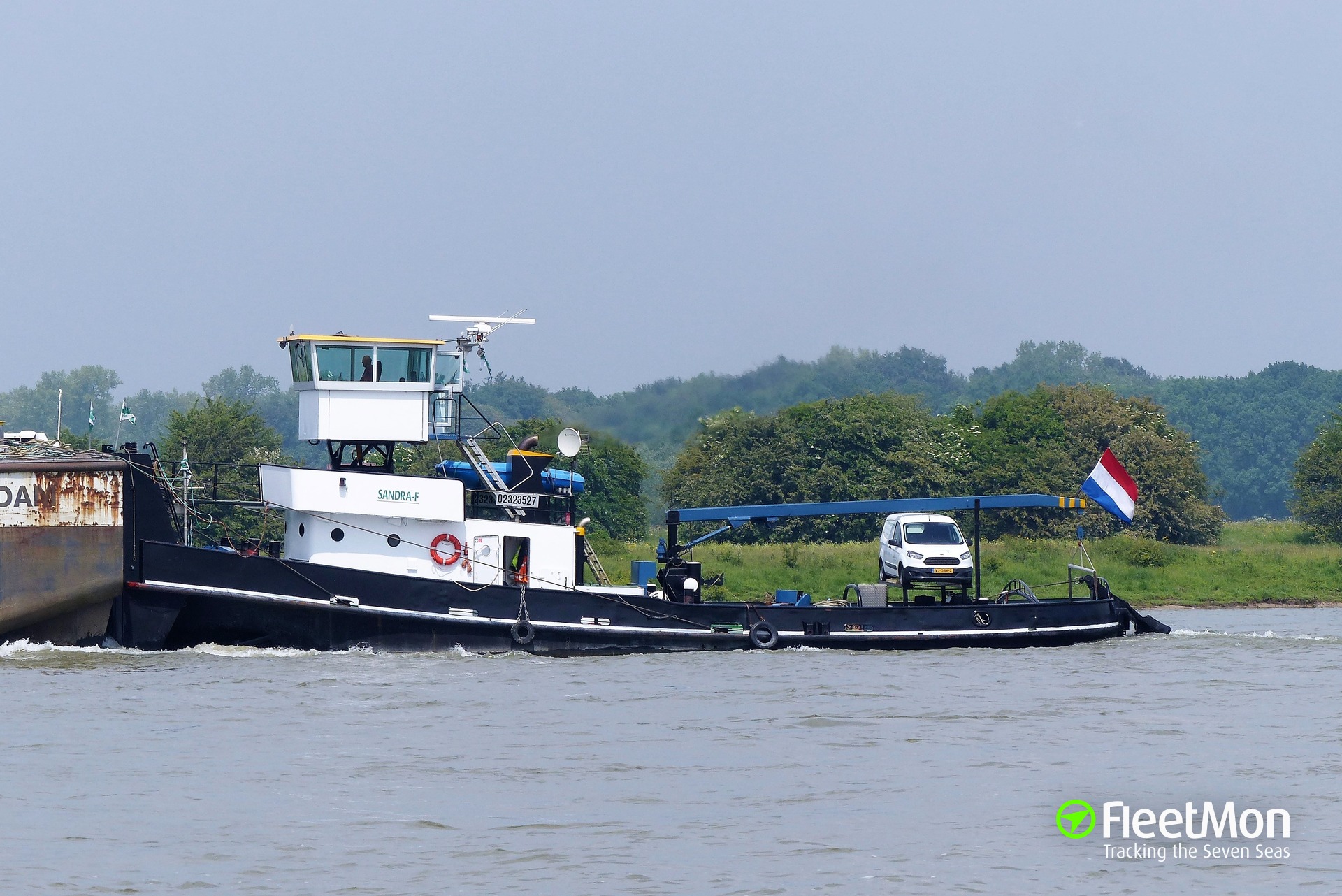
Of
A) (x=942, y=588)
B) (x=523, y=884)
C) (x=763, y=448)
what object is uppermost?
(x=763, y=448)

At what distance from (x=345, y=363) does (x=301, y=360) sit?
846 mm

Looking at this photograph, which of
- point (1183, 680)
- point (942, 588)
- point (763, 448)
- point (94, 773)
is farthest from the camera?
point (763, 448)

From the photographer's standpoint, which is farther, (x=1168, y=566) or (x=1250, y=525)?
(x=1250, y=525)

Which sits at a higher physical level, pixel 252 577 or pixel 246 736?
pixel 252 577

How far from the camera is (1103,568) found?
4212cm

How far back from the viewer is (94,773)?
560 inches

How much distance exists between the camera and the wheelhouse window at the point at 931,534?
25812mm

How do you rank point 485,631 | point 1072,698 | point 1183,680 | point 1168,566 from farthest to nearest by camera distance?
point 1168,566 < point 485,631 < point 1183,680 < point 1072,698

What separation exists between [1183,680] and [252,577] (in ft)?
44.1

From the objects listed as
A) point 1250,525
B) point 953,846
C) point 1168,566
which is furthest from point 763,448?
point 953,846

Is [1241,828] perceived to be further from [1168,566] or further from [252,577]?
[1168,566]

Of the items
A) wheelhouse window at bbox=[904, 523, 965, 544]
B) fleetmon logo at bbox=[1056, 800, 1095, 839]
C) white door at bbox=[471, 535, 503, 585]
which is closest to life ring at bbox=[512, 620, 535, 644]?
white door at bbox=[471, 535, 503, 585]

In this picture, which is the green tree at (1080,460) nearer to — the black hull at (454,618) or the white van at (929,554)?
the white van at (929,554)

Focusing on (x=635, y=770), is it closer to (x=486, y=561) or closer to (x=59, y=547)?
(x=486, y=561)
